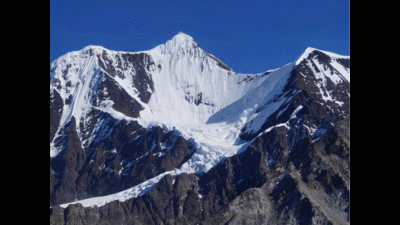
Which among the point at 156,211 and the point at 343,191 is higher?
the point at 156,211

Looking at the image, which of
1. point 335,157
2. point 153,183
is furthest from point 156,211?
point 335,157
